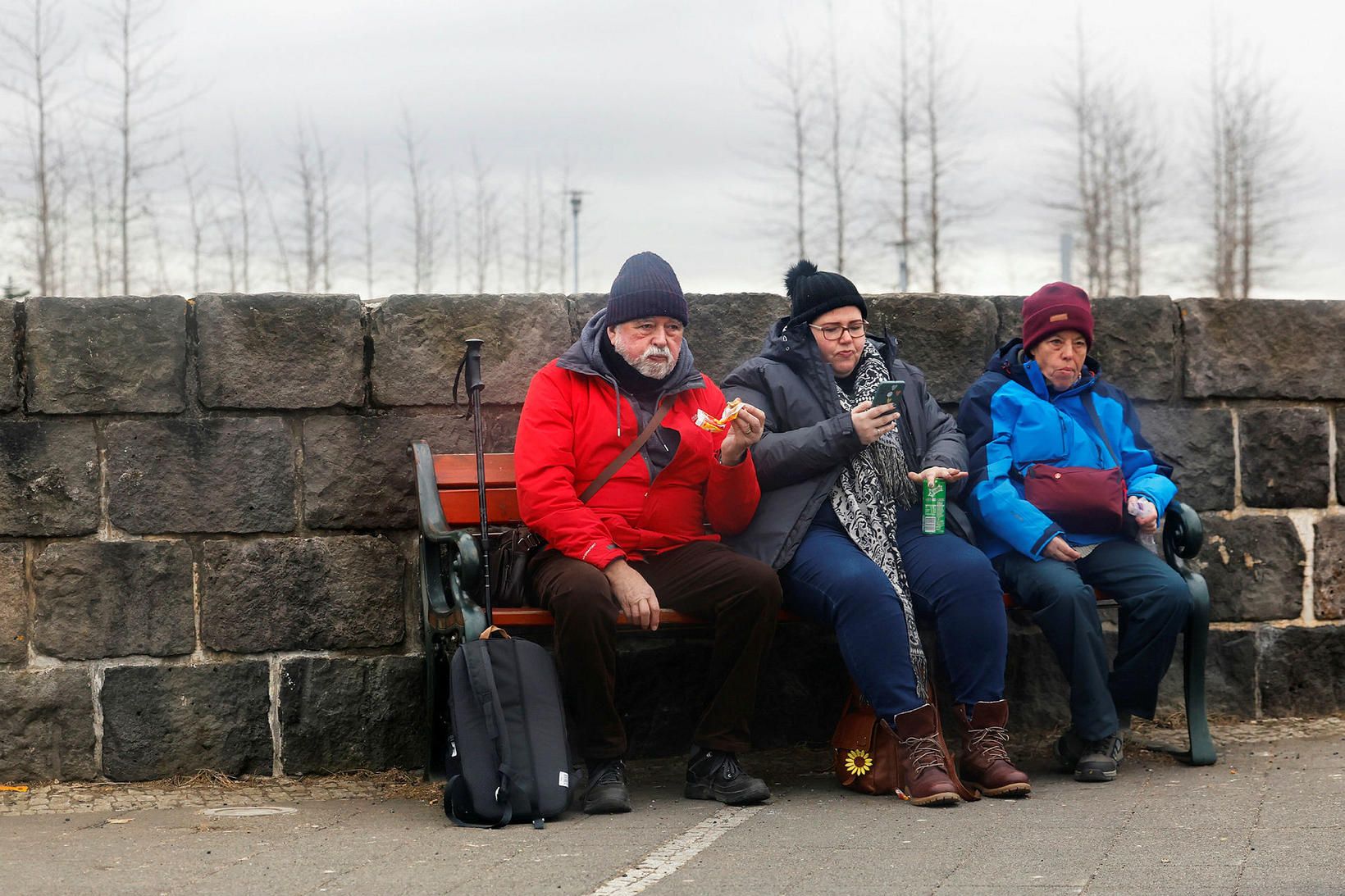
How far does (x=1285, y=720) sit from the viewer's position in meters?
5.49

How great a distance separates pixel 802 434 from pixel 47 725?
2549mm

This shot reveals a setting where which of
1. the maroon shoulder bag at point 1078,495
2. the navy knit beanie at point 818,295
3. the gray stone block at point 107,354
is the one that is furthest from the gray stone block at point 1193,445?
the gray stone block at point 107,354

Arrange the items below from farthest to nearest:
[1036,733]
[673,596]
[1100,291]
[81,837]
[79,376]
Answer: [1100,291] → [1036,733] → [79,376] → [673,596] → [81,837]

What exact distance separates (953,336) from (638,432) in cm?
141

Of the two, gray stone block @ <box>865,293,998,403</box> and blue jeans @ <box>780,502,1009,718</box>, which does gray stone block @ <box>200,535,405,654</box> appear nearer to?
blue jeans @ <box>780,502,1009,718</box>

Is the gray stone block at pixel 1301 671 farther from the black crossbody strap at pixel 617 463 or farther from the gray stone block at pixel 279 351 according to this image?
the gray stone block at pixel 279 351

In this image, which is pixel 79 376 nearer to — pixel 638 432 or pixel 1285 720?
pixel 638 432

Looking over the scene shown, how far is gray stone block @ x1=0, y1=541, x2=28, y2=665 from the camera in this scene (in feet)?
15.7

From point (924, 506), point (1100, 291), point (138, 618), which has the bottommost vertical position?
point (138, 618)

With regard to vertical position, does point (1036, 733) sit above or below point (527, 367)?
below

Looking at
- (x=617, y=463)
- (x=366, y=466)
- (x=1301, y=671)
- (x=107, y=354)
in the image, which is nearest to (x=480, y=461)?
(x=617, y=463)

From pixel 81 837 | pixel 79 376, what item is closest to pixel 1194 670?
pixel 81 837

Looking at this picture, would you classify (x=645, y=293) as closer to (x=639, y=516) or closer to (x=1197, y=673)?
(x=639, y=516)

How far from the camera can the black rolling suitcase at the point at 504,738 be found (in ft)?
13.1
